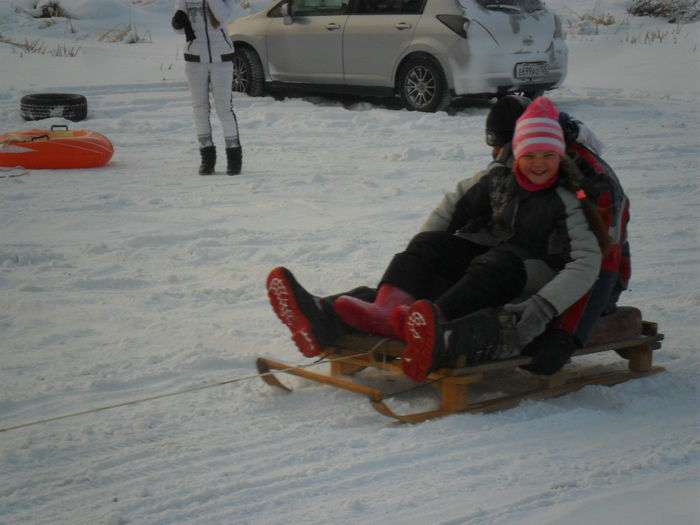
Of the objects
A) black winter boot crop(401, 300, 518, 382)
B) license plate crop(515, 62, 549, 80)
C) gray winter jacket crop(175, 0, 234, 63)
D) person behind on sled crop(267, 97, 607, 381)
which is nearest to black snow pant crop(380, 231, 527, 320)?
person behind on sled crop(267, 97, 607, 381)

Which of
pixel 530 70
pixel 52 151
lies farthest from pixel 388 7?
pixel 52 151

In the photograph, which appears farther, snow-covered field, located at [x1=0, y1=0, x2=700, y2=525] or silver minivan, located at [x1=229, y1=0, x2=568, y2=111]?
silver minivan, located at [x1=229, y1=0, x2=568, y2=111]

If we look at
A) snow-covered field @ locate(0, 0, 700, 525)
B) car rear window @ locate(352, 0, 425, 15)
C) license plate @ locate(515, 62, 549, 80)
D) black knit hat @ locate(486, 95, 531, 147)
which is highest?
car rear window @ locate(352, 0, 425, 15)

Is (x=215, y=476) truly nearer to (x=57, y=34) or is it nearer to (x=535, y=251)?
(x=535, y=251)

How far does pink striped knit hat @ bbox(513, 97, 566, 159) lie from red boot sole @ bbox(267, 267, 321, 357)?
3.67 feet

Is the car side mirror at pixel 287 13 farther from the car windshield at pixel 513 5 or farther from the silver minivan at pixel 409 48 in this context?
the car windshield at pixel 513 5

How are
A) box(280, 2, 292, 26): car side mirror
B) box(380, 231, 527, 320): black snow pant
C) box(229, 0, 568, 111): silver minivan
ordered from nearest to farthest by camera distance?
box(380, 231, 527, 320): black snow pant → box(229, 0, 568, 111): silver minivan → box(280, 2, 292, 26): car side mirror

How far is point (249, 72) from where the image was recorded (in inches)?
551

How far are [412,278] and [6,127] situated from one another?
8.31 metres

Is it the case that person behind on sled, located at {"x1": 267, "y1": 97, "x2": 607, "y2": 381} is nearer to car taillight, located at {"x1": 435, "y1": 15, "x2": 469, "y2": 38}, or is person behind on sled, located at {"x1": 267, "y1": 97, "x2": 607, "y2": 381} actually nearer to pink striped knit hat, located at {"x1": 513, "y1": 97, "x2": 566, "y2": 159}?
pink striped knit hat, located at {"x1": 513, "y1": 97, "x2": 566, "y2": 159}

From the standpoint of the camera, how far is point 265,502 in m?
3.66

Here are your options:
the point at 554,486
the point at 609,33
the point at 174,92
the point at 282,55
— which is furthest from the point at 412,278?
the point at 609,33

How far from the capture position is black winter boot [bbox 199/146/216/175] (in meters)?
9.77

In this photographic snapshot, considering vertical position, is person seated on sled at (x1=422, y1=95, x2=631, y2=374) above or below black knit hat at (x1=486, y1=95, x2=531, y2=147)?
below
